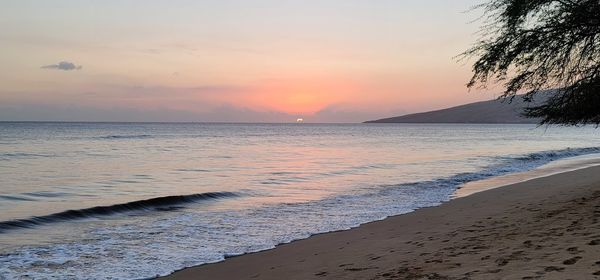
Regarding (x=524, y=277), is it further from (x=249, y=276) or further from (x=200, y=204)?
(x=200, y=204)

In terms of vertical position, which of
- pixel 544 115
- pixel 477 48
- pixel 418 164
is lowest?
pixel 418 164

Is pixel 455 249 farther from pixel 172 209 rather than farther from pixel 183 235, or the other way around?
pixel 172 209

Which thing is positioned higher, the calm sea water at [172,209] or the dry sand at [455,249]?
the dry sand at [455,249]

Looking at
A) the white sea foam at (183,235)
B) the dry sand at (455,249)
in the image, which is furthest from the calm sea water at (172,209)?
the dry sand at (455,249)

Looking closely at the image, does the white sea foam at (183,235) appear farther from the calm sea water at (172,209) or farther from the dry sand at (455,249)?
the dry sand at (455,249)

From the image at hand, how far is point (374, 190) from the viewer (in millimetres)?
20938

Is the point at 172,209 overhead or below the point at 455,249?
below

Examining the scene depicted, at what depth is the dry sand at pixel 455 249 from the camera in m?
5.90

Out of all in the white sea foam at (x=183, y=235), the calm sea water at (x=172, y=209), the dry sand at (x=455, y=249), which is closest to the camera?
the dry sand at (x=455, y=249)

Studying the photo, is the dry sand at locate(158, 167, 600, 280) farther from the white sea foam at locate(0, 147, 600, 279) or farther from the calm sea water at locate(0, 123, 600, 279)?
the calm sea water at locate(0, 123, 600, 279)

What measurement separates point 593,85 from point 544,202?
4.08 metres

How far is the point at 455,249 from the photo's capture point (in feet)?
25.5

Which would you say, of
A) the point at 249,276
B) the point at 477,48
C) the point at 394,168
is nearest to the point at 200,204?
the point at 249,276

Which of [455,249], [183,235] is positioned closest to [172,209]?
[183,235]
